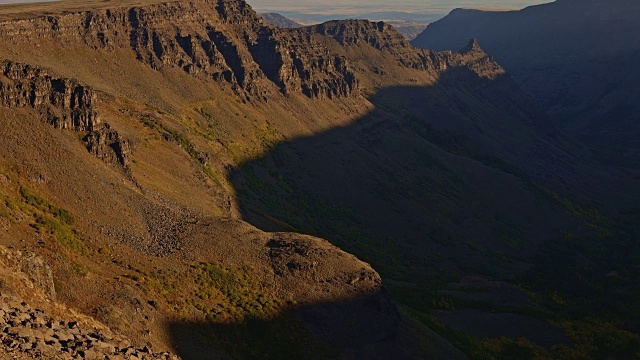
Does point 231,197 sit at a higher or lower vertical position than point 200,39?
lower

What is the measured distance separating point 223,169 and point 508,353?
2672 inches

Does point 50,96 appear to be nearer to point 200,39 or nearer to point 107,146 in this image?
point 107,146

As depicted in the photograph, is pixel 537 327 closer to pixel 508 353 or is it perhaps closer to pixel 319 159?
pixel 508 353

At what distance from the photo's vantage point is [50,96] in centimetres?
7088

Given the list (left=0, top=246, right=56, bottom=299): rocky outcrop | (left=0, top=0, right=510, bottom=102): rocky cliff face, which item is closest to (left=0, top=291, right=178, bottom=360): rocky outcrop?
(left=0, top=246, right=56, bottom=299): rocky outcrop

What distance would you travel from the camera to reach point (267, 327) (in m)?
59.8

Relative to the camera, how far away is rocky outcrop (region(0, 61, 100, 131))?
6662cm

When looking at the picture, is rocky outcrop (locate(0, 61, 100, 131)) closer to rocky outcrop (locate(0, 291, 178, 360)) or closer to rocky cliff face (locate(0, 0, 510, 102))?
rocky outcrop (locate(0, 291, 178, 360))

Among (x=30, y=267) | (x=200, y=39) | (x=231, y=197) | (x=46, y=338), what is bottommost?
(x=231, y=197)

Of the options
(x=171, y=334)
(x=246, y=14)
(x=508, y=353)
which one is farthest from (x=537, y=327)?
(x=246, y=14)

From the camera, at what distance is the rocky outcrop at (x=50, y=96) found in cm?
6662

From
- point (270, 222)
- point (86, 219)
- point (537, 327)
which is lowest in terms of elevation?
point (537, 327)

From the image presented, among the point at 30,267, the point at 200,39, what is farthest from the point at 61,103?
the point at 200,39

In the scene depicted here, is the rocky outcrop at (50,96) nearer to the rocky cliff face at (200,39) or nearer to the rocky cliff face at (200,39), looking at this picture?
the rocky cliff face at (200,39)
